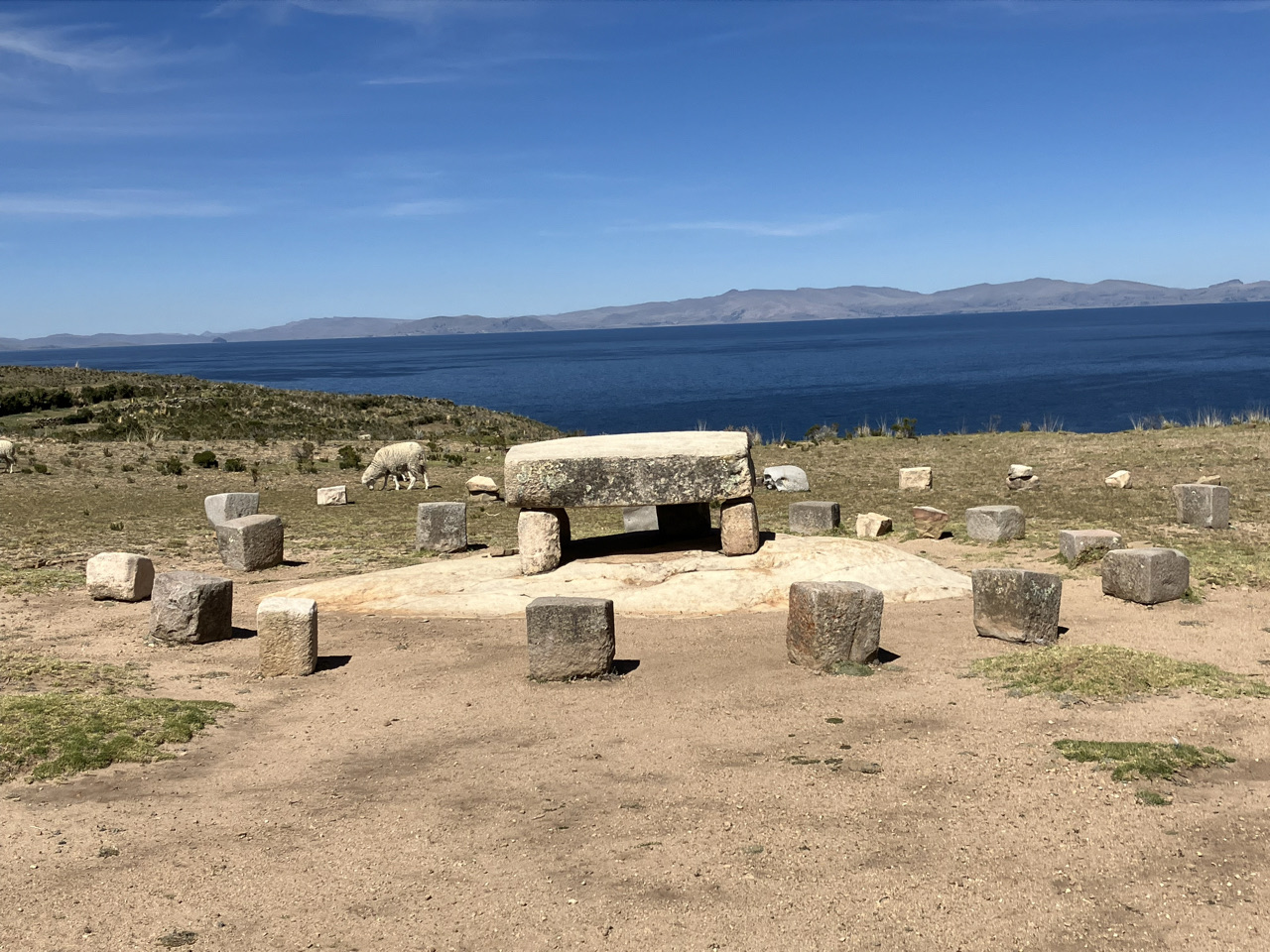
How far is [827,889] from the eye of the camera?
6.82 m

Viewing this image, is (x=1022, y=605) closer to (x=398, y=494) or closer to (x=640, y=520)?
(x=640, y=520)

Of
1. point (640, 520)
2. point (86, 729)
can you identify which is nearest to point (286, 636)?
point (86, 729)

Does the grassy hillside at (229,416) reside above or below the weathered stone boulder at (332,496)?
above

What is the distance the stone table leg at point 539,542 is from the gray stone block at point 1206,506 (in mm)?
12377

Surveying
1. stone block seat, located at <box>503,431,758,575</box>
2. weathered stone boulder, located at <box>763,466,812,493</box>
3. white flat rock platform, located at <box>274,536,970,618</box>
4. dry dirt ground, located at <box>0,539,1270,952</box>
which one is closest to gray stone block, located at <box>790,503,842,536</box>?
white flat rock platform, located at <box>274,536,970,618</box>

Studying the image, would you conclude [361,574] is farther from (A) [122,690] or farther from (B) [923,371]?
(B) [923,371]

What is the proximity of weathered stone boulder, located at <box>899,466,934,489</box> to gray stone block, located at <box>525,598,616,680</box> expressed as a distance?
54.8ft

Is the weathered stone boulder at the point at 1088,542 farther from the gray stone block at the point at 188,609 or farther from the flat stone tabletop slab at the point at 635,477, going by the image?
the gray stone block at the point at 188,609

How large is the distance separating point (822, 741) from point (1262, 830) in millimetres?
3457

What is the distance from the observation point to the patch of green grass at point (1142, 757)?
8391 millimetres

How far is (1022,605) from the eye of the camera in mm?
12742

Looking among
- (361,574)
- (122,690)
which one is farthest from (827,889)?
(361,574)

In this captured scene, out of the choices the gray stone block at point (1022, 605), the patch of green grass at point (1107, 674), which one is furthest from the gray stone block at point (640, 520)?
the patch of green grass at point (1107, 674)

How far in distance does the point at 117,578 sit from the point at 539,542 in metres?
6.24
